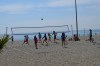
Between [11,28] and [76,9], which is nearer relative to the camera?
[11,28]

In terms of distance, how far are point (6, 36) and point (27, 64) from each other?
24.2ft

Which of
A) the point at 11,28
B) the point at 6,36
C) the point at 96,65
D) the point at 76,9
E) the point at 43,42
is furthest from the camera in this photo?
the point at 76,9

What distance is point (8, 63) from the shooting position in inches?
791

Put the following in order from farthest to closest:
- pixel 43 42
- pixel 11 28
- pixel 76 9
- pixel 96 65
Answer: pixel 76 9
pixel 11 28
pixel 43 42
pixel 96 65

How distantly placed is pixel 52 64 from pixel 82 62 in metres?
1.77

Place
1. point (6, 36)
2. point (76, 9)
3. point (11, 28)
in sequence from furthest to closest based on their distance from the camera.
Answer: point (76, 9) < point (11, 28) < point (6, 36)

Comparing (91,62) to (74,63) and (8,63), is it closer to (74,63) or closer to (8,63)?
(74,63)

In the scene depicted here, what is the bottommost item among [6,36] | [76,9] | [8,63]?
[8,63]

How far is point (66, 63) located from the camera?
1939cm

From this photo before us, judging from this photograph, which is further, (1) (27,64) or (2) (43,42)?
(2) (43,42)

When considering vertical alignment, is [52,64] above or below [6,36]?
below

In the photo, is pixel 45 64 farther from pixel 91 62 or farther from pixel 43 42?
pixel 43 42

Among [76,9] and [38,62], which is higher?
[76,9]

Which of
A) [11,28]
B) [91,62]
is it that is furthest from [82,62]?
A: [11,28]
